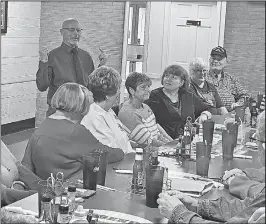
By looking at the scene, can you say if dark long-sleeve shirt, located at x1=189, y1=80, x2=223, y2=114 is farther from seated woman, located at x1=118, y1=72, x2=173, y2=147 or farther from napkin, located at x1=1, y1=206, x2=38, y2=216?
napkin, located at x1=1, y1=206, x2=38, y2=216

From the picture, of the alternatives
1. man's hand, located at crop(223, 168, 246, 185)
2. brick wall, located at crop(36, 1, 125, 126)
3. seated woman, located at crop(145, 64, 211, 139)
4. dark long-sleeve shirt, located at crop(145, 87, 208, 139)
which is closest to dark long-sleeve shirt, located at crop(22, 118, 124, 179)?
brick wall, located at crop(36, 1, 125, 126)

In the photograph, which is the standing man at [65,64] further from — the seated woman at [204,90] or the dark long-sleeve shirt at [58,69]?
the seated woman at [204,90]

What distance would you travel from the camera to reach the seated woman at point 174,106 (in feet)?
10.9

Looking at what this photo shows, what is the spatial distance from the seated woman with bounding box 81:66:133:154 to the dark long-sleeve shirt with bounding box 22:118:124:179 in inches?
8.7

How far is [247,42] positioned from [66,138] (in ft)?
2.98

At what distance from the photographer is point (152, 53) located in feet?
8.68

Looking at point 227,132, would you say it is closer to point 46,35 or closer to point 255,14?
point 46,35

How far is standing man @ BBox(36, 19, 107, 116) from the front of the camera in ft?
7.98

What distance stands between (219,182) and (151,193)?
17.0 inches

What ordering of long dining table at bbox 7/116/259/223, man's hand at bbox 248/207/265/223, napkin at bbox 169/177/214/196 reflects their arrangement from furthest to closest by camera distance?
napkin at bbox 169/177/214/196 → long dining table at bbox 7/116/259/223 → man's hand at bbox 248/207/265/223

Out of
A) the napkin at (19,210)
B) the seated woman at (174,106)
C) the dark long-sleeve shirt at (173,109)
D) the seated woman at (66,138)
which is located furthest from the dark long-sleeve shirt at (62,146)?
the dark long-sleeve shirt at (173,109)

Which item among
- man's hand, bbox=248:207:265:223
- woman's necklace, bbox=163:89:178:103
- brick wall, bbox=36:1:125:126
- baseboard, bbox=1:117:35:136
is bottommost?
baseboard, bbox=1:117:35:136

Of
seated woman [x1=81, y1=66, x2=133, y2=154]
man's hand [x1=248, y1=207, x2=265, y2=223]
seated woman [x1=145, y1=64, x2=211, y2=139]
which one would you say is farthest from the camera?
seated woman [x1=145, y1=64, x2=211, y2=139]

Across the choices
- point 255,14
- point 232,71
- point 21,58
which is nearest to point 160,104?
point 21,58
